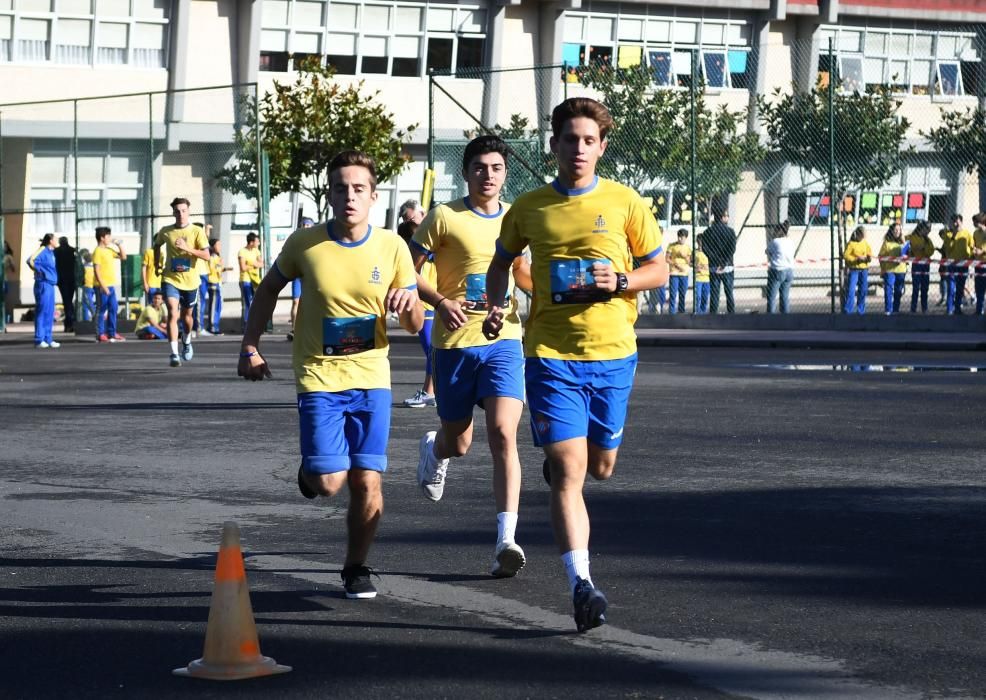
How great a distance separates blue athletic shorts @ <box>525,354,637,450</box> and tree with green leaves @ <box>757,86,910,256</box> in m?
20.3

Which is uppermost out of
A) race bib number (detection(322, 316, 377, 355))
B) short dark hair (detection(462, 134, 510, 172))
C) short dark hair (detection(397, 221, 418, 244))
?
short dark hair (detection(397, 221, 418, 244))

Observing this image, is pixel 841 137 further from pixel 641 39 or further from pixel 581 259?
pixel 641 39

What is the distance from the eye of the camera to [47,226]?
40938 millimetres

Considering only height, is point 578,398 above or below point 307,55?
below

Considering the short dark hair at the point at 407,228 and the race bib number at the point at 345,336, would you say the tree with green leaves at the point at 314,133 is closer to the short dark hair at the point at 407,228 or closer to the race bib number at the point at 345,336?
the short dark hair at the point at 407,228

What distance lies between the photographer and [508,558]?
726cm

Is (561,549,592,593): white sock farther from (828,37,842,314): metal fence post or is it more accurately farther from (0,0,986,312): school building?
(0,0,986,312): school building

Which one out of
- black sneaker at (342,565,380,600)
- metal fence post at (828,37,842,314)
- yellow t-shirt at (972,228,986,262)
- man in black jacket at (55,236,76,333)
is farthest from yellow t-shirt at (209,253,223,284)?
black sneaker at (342,565,380,600)

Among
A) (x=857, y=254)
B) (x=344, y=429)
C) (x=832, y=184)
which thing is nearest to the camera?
(x=344, y=429)

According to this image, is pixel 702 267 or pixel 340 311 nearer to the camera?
pixel 340 311

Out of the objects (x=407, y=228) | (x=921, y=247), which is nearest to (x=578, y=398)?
(x=407, y=228)

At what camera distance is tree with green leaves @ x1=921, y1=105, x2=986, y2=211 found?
26.5 meters

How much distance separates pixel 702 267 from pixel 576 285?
22.3 metres

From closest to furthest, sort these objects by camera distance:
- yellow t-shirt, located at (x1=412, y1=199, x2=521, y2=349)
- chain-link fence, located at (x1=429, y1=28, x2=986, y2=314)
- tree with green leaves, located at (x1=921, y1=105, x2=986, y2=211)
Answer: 1. yellow t-shirt, located at (x1=412, y1=199, x2=521, y2=349)
2. tree with green leaves, located at (x1=921, y1=105, x2=986, y2=211)
3. chain-link fence, located at (x1=429, y1=28, x2=986, y2=314)
